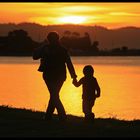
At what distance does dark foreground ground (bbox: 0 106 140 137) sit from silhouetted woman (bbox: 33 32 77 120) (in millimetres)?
766

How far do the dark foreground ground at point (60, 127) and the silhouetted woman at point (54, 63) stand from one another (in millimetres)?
766

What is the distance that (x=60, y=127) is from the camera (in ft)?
46.9

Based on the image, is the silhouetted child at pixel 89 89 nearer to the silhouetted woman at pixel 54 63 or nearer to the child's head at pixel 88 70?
the child's head at pixel 88 70

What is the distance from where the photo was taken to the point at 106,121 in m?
16.3

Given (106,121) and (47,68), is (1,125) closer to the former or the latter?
(47,68)

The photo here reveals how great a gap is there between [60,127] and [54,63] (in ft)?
5.32

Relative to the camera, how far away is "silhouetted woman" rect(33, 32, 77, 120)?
48.8 ft

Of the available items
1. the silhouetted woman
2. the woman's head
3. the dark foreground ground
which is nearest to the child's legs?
the dark foreground ground

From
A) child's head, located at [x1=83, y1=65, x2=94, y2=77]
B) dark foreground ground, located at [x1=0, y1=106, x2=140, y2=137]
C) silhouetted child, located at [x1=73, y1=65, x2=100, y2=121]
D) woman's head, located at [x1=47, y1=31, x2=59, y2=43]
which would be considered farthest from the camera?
silhouetted child, located at [x1=73, y1=65, x2=100, y2=121]

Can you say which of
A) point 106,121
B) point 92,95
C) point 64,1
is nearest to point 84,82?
point 92,95

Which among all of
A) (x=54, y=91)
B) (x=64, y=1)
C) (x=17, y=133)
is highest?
(x=64, y=1)

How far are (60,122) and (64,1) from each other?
3194mm

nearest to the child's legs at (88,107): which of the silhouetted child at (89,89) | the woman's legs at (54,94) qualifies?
the silhouetted child at (89,89)

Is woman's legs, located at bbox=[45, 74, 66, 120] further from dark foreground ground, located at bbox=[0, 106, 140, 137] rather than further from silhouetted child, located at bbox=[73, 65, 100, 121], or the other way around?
silhouetted child, located at bbox=[73, 65, 100, 121]
